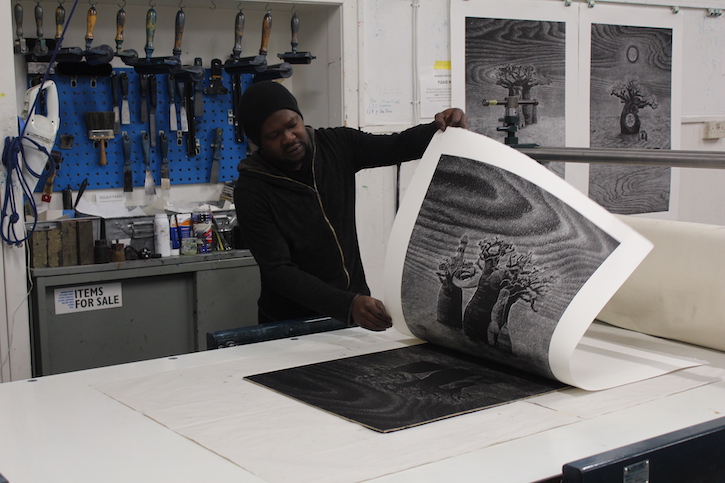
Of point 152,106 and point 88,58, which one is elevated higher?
point 88,58

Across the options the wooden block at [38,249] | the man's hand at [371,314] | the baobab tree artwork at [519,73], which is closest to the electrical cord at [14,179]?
the wooden block at [38,249]

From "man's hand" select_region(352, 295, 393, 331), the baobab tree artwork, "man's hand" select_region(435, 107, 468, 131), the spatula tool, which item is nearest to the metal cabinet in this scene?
the spatula tool

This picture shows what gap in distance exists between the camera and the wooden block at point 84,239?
3086 mm

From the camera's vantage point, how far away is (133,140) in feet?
11.6

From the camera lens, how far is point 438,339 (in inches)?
68.1

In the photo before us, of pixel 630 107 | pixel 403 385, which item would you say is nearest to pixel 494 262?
pixel 403 385

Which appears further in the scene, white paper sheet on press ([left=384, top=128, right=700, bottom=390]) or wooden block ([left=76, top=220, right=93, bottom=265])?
wooden block ([left=76, top=220, right=93, bottom=265])

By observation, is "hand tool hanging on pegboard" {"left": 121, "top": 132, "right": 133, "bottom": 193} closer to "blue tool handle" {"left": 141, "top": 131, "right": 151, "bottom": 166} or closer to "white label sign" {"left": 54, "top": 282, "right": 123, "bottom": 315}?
"blue tool handle" {"left": 141, "top": 131, "right": 151, "bottom": 166}

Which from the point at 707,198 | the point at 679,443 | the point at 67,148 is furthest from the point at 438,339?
the point at 707,198

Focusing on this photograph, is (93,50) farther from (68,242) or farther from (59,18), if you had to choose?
(68,242)

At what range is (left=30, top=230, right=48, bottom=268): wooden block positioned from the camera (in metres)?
3.01

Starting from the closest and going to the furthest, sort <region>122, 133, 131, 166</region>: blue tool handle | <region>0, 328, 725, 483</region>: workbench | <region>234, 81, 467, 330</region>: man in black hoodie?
<region>0, 328, 725, 483</region>: workbench < <region>234, 81, 467, 330</region>: man in black hoodie < <region>122, 133, 131, 166</region>: blue tool handle

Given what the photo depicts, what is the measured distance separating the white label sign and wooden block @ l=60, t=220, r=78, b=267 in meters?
0.11

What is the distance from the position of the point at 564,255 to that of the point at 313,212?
3.16 feet
